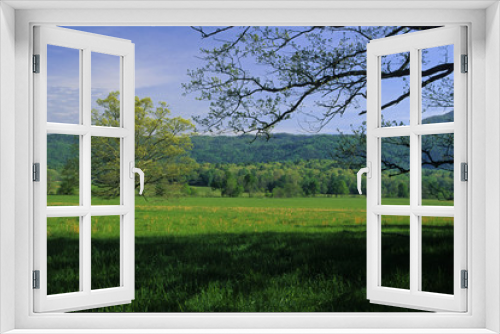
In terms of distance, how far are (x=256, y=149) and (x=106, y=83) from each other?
480 cm

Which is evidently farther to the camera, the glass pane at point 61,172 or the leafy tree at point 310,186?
the leafy tree at point 310,186

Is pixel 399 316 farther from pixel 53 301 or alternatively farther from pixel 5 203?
pixel 5 203

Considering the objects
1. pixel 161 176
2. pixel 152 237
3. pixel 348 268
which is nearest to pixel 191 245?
pixel 152 237

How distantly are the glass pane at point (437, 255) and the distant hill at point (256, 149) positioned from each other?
2.31m

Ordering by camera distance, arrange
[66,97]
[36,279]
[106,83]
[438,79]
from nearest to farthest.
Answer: [36,279] < [66,97] < [106,83] < [438,79]

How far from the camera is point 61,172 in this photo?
287 inches

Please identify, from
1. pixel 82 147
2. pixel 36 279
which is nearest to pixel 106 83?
pixel 82 147

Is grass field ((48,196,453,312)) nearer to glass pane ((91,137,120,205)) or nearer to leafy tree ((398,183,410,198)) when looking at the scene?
glass pane ((91,137,120,205))

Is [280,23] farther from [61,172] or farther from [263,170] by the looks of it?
[263,170]

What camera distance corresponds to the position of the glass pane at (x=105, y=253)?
22.0ft

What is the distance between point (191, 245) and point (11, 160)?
18.4ft

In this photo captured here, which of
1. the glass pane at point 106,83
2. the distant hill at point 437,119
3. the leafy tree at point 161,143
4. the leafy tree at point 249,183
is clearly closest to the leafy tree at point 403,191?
the distant hill at point 437,119

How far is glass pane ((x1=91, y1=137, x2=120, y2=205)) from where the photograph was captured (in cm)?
682

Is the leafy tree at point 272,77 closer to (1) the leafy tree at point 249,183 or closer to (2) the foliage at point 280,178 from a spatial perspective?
(2) the foliage at point 280,178
